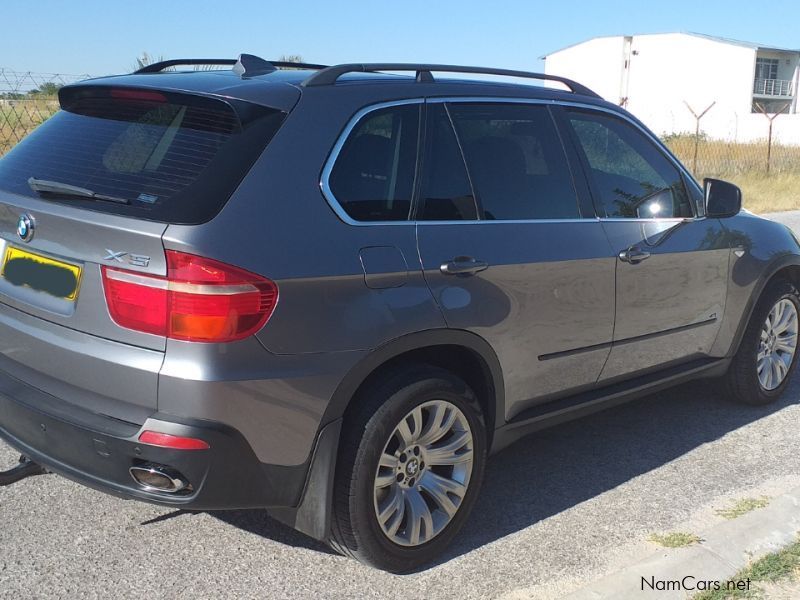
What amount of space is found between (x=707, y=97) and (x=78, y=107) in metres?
69.6

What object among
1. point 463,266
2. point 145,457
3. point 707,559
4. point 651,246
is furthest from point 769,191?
point 145,457

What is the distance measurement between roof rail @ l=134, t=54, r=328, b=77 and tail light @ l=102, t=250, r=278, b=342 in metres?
1.04

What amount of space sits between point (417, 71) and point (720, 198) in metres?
2.02

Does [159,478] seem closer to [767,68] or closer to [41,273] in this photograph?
[41,273]

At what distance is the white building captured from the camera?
6388 cm

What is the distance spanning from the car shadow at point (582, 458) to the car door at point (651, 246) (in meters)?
0.50

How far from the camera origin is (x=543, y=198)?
12.6 feet

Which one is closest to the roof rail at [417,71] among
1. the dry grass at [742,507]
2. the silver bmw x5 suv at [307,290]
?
the silver bmw x5 suv at [307,290]

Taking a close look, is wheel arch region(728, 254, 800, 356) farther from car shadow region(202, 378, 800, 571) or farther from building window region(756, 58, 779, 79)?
building window region(756, 58, 779, 79)

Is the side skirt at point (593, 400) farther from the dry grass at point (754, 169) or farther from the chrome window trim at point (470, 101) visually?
the dry grass at point (754, 169)

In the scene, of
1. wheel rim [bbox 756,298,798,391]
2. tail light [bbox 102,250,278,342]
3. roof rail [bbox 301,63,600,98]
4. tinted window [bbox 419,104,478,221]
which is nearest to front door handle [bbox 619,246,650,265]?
roof rail [bbox 301,63,600,98]

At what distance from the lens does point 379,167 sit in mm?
3217

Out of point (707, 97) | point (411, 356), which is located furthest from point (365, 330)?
point (707, 97)

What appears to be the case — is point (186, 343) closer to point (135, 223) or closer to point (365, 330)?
point (135, 223)
